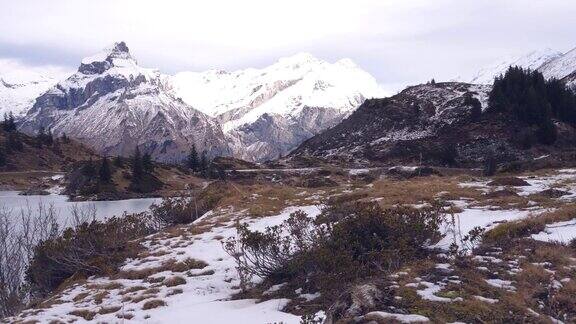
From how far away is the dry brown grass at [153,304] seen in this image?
15.4 m

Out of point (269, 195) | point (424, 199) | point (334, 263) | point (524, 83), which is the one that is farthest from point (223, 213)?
point (524, 83)

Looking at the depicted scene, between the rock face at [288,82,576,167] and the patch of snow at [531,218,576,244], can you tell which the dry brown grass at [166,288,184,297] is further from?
the rock face at [288,82,576,167]

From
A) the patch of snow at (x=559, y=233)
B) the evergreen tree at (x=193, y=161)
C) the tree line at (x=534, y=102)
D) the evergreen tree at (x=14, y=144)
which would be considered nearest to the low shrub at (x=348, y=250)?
the patch of snow at (x=559, y=233)

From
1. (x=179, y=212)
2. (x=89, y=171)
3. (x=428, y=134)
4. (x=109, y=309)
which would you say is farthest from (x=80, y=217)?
(x=428, y=134)

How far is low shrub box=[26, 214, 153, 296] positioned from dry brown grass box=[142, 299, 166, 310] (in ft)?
20.8

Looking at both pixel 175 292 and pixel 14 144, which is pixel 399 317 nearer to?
pixel 175 292

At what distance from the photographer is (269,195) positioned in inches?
1532

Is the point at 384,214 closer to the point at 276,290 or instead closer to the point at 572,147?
the point at 276,290

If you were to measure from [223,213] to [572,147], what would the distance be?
258ft

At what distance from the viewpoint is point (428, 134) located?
363ft

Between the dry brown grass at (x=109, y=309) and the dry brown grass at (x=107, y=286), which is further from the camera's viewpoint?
the dry brown grass at (x=107, y=286)

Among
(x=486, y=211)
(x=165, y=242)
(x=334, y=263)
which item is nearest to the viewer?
(x=334, y=263)

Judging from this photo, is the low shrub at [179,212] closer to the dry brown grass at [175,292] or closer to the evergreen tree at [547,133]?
the dry brown grass at [175,292]

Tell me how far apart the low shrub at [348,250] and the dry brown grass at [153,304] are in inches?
106
